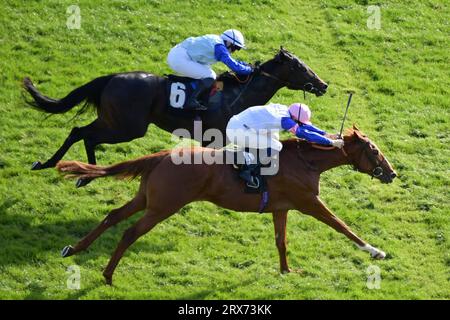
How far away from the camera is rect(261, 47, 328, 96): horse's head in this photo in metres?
13.0

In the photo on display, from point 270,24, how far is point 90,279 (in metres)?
8.55

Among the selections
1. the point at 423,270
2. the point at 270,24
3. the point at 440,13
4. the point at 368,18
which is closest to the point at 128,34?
the point at 270,24

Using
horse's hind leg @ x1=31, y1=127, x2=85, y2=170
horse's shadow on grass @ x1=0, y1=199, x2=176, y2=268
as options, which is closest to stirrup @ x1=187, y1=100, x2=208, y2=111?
horse's hind leg @ x1=31, y1=127, x2=85, y2=170

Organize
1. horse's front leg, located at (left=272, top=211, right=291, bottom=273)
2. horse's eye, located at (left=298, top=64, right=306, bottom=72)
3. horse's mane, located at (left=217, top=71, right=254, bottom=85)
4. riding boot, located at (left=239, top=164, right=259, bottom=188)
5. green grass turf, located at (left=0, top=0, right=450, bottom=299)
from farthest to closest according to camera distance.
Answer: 1. horse's eye, located at (left=298, top=64, right=306, bottom=72)
2. horse's mane, located at (left=217, top=71, right=254, bottom=85)
3. horse's front leg, located at (left=272, top=211, right=291, bottom=273)
4. green grass turf, located at (left=0, top=0, right=450, bottom=299)
5. riding boot, located at (left=239, top=164, right=259, bottom=188)

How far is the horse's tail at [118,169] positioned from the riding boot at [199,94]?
2.00m

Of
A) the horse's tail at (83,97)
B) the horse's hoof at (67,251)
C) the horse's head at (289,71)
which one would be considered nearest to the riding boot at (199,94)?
the horse's head at (289,71)

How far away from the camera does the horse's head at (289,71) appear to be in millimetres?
13008

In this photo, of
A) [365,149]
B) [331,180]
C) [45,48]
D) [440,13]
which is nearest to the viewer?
[365,149]

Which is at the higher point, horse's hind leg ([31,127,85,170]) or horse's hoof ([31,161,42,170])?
horse's hind leg ([31,127,85,170])

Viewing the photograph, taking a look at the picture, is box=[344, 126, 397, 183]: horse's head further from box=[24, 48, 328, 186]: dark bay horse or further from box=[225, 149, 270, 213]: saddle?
box=[24, 48, 328, 186]: dark bay horse

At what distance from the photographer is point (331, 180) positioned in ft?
45.5

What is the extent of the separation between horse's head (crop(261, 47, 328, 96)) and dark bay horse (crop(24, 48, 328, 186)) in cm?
3

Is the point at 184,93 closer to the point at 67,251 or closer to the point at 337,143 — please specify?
the point at 337,143
